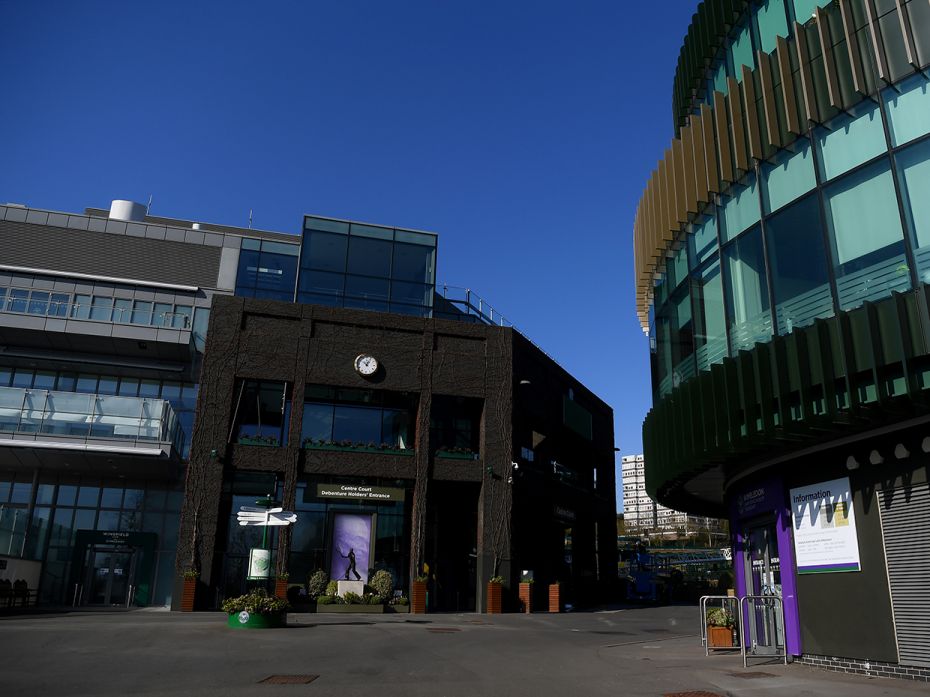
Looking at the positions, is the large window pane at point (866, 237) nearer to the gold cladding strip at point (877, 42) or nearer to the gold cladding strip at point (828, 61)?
the gold cladding strip at point (828, 61)

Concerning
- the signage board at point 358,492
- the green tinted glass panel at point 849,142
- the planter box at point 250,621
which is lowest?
the planter box at point 250,621

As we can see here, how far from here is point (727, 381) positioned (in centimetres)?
1471

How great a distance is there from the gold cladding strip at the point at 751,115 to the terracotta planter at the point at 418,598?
846 inches

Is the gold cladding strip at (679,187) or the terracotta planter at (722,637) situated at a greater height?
the gold cladding strip at (679,187)

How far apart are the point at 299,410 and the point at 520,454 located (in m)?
10.7

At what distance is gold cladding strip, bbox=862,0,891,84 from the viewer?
40.9 feet

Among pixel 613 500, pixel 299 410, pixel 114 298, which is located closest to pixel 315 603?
pixel 299 410

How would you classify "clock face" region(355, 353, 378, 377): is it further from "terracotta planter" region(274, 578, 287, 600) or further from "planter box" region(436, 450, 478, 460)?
"terracotta planter" region(274, 578, 287, 600)

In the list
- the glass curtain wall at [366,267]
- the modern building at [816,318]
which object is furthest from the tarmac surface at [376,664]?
the glass curtain wall at [366,267]

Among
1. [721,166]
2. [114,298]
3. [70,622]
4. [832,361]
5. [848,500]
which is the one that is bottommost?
[70,622]

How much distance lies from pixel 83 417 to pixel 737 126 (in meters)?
28.0

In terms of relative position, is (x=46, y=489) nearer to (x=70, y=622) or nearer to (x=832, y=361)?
(x=70, y=622)

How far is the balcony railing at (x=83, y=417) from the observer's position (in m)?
30.7

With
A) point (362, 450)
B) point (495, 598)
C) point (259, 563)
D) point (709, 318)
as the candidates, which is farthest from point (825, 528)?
point (362, 450)
